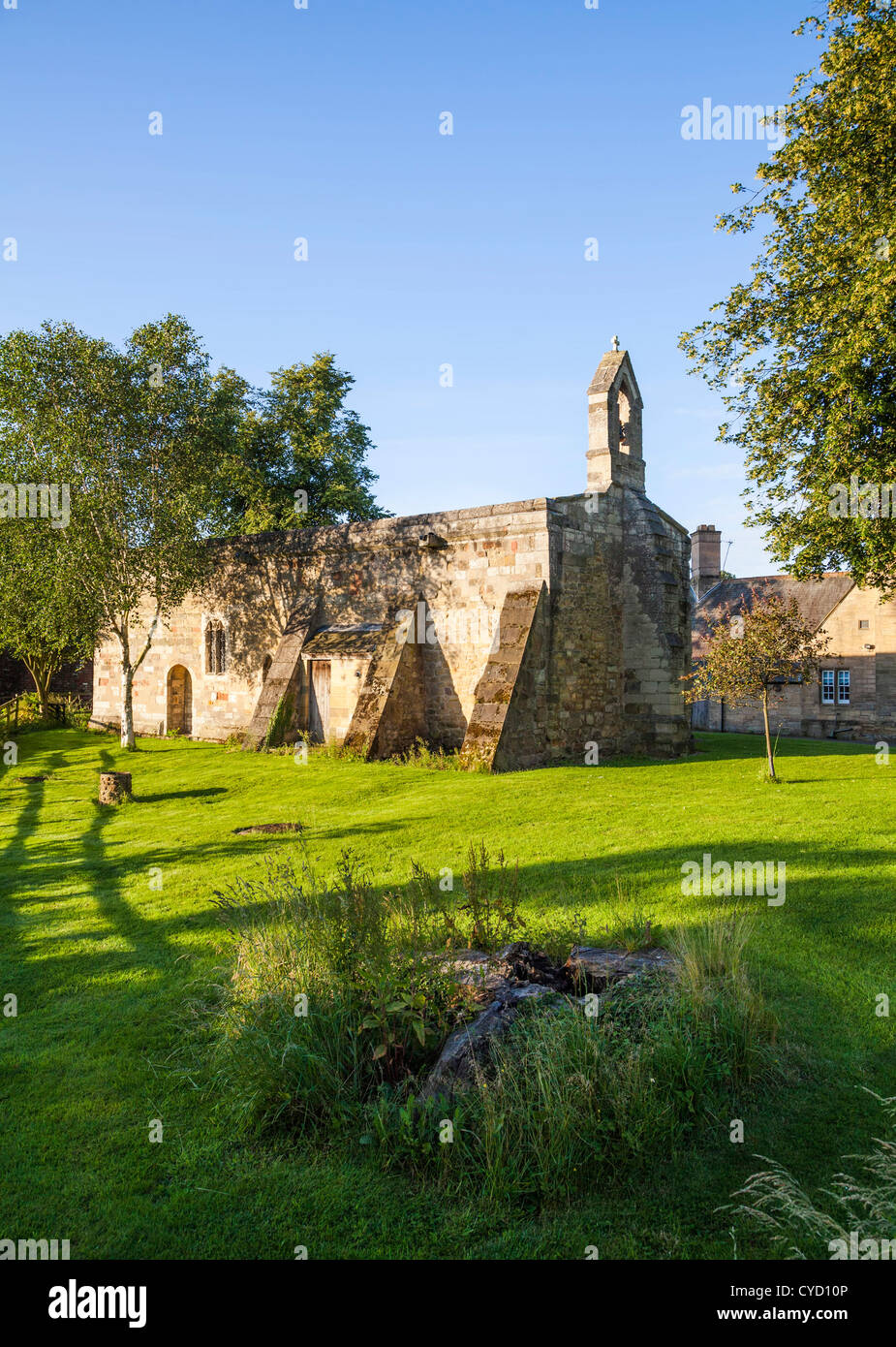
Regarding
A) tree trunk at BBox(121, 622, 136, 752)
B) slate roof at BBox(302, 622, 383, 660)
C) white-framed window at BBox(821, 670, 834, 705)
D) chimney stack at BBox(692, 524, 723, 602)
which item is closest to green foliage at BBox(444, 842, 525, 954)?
slate roof at BBox(302, 622, 383, 660)

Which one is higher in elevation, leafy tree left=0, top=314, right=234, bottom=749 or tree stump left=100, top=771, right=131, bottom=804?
leafy tree left=0, top=314, right=234, bottom=749

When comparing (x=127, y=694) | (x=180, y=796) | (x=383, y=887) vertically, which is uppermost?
(x=127, y=694)

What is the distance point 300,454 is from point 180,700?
10.9m

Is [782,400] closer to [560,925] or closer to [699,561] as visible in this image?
[560,925]

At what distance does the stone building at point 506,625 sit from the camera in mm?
18750

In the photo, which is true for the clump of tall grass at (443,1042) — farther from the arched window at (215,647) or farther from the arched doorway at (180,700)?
the arched doorway at (180,700)

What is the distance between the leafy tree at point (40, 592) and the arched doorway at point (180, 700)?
3.74 metres

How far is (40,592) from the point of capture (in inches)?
950

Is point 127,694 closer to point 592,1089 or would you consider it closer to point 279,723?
point 279,723

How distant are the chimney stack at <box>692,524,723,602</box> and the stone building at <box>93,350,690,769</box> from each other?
71.4 feet

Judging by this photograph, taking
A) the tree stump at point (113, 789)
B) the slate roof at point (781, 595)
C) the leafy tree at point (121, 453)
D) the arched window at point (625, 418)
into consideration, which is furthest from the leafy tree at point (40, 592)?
the slate roof at point (781, 595)

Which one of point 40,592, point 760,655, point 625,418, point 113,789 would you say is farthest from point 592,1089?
point 40,592

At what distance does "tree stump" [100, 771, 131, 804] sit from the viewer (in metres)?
16.3

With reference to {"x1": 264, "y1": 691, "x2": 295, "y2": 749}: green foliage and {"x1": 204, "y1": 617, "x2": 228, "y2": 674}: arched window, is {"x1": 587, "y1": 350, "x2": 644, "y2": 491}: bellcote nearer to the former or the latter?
{"x1": 264, "y1": 691, "x2": 295, "y2": 749}: green foliage
